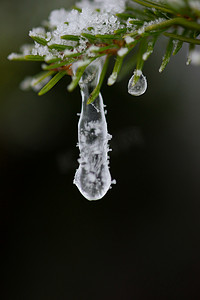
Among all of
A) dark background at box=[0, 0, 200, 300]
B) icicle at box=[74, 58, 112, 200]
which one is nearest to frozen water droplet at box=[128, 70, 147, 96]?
icicle at box=[74, 58, 112, 200]

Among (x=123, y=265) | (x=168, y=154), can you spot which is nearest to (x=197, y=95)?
(x=168, y=154)

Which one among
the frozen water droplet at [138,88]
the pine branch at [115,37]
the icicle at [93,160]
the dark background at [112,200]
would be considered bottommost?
the icicle at [93,160]

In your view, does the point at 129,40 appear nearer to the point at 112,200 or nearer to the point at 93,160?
the point at 93,160

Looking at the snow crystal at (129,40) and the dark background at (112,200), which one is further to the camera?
the dark background at (112,200)

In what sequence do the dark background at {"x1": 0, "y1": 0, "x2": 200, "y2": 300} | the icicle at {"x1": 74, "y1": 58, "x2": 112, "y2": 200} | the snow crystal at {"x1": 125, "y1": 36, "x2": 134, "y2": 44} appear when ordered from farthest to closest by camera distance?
the dark background at {"x1": 0, "y1": 0, "x2": 200, "y2": 300} → the icicle at {"x1": 74, "y1": 58, "x2": 112, "y2": 200} → the snow crystal at {"x1": 125, "y1": 36, "x2": 134, "y2": 44}

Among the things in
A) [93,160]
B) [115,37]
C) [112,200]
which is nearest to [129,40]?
[115,37]

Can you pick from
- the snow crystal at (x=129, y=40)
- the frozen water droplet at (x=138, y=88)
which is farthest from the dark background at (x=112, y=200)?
the snow crystal at (x=129, y=40)

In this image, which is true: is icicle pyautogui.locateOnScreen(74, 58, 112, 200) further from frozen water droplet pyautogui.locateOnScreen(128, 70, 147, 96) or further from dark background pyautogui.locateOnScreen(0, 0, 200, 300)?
dark background pyautogui.locateOnScreen(0, 0, 200, 300)

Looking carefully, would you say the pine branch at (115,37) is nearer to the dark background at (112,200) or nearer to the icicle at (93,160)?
the icicle at (93,160)
